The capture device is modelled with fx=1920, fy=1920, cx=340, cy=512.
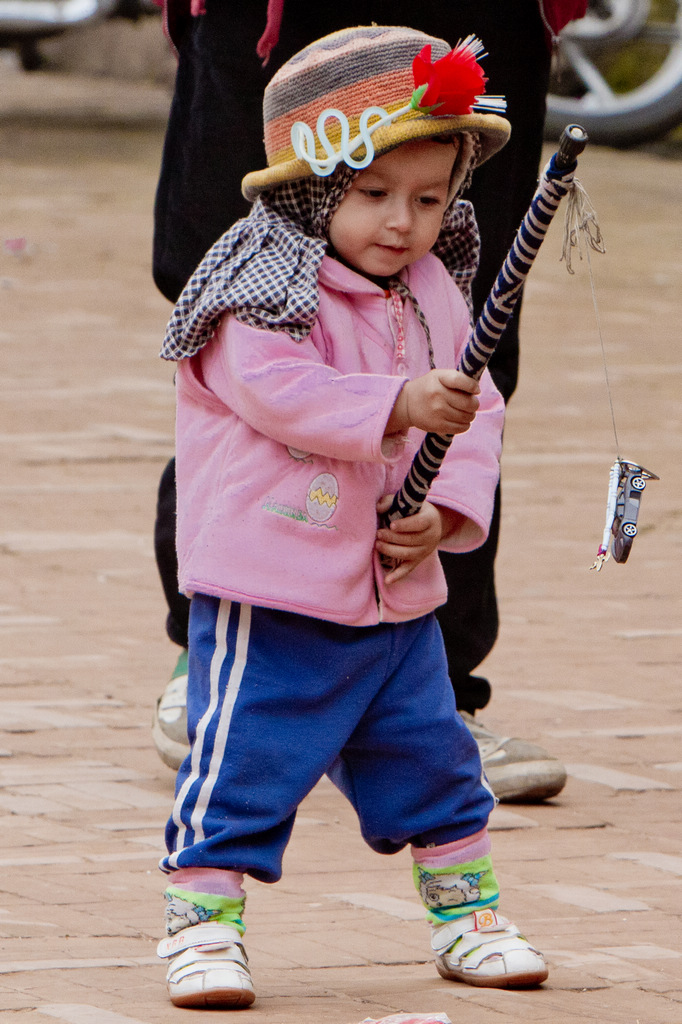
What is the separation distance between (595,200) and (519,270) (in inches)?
335

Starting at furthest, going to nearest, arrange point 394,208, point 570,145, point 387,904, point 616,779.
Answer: point 616,779 → point 387,904 → point 394,208 → point 570,145

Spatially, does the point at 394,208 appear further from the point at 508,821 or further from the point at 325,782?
the point at 325,782

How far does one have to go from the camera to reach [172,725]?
3.35 meters

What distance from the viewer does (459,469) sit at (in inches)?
99.9

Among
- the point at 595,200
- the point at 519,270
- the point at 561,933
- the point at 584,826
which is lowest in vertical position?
the point at 595,200

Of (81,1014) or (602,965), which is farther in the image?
(602,965)

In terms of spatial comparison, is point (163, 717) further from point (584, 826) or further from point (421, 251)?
point (421, 251)

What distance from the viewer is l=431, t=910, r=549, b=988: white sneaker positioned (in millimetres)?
2479

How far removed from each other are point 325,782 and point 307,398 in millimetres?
1310

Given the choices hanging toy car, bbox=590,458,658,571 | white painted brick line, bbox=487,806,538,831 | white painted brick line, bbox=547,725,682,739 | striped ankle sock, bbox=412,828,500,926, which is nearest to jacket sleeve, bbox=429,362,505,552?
hanging toy car, bbox=590,458,658,571

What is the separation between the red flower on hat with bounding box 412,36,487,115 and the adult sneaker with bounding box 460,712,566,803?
4.32 feet

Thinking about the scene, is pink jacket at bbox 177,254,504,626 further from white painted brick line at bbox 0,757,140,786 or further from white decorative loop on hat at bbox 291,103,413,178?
white painted brick line at bbox 0,757,140,786

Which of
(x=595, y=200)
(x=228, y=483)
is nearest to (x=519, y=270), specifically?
(x=228, y=483)

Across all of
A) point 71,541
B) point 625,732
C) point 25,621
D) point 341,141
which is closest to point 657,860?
point 625,732
